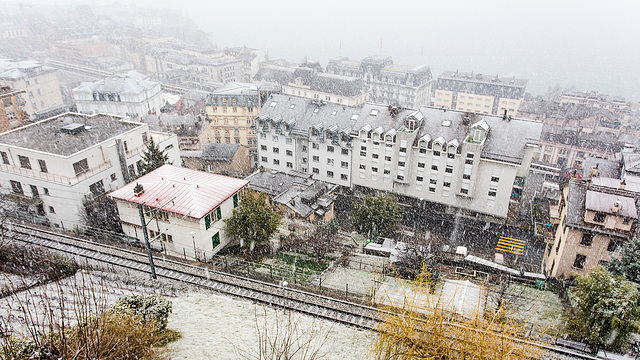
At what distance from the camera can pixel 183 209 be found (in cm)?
3128

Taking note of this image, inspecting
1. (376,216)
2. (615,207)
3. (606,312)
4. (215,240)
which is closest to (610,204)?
(615,207)

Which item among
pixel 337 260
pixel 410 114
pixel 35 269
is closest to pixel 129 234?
pixel 35 269

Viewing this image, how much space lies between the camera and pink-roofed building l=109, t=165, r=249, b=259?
3152 cm

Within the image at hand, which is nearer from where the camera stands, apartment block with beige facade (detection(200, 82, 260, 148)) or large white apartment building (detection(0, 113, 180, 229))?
large white apartment building (detection(0, 113, 180, 229))

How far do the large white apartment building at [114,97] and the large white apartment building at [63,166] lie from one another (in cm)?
3322

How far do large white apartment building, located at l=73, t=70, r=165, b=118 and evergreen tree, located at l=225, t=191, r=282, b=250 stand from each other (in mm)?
50207

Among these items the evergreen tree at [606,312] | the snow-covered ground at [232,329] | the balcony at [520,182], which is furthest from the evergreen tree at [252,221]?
the balcony at [520,182]

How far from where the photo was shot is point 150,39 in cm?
16462

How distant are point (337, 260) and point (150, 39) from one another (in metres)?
163

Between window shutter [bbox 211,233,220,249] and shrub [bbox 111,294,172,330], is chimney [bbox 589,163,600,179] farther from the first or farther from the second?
shrub [bbox 111,294,172,330]

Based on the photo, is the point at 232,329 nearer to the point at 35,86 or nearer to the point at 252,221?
the point at 252,221

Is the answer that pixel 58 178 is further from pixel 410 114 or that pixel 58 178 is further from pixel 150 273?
pixel 410 114

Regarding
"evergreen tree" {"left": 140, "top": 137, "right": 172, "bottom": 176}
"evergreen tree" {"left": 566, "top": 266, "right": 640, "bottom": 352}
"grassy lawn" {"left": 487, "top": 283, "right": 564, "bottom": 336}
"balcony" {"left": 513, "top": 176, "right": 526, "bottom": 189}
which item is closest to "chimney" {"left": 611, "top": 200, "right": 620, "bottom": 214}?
"grassy lawn" {"left": 487, "top": 283, "right": 564, "bottom": 336}

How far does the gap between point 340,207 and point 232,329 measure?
32534mm
